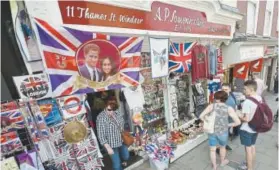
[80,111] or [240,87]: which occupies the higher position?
[80,111]

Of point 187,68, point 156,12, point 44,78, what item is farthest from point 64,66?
point 187,68

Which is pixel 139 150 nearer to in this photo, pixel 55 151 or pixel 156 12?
pixel 55 151

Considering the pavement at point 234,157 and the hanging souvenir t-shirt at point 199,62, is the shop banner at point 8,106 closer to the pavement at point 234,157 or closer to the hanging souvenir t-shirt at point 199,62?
the pavement at point 234,157

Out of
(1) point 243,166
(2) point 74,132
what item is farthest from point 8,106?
(1) point 243,166

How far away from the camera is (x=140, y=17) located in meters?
3.54

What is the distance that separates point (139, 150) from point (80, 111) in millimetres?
1901

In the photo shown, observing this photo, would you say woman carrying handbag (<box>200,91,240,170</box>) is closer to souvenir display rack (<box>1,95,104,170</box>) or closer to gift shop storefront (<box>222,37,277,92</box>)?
souvenir display rack (<box>1,95,104,170</box>)

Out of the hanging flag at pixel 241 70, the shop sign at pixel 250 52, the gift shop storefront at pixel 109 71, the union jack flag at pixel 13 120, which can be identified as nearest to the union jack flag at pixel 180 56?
the gift shop storefront at pixel 109 71

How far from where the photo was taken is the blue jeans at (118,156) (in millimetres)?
3559

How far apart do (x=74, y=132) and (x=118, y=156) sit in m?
1.26

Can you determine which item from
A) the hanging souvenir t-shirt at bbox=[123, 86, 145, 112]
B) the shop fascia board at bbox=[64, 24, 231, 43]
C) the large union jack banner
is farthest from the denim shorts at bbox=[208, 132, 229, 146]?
the shop fascia board at bbox=[64, 24, 231, 43]

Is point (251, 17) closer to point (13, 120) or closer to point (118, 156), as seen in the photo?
point (118, 156)

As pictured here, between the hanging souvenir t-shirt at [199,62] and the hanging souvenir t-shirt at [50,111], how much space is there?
354 cm

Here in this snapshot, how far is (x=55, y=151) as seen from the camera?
2.77m
